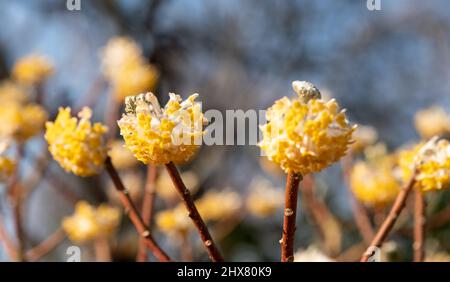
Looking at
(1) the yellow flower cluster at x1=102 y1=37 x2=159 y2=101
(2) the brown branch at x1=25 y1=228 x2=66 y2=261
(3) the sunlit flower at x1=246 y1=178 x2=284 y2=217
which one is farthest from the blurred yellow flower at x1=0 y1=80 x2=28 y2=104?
(3) the sunlit flower at x1=246 y1=178 x2=284 y2=217

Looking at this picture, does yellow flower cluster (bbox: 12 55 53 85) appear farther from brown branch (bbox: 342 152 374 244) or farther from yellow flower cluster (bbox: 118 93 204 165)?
yellow flower cluster (bbox: 118 93 204 165)

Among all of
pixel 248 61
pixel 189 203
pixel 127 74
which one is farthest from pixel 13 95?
pixel 248 61

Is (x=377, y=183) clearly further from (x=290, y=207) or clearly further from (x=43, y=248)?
(x=43, y=248)

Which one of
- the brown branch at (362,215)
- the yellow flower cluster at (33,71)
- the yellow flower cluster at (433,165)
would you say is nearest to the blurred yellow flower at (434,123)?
the brown branch at (362,215)

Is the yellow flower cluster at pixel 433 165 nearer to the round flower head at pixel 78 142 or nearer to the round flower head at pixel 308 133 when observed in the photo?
the round flower head at pixel 308 133
